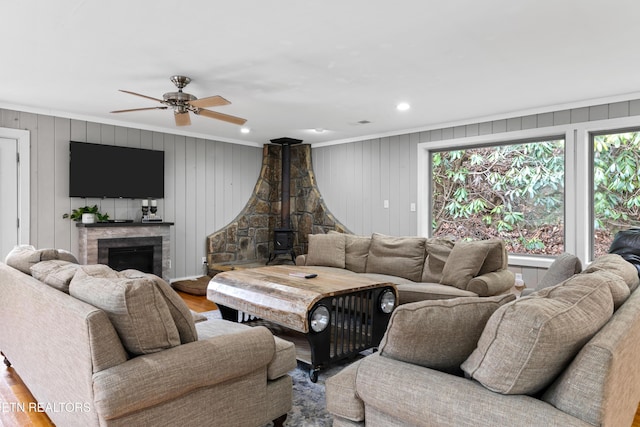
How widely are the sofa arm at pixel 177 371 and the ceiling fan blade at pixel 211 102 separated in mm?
2049

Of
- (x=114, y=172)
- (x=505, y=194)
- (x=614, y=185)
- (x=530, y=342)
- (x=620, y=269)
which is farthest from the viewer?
(x=114, y=172)

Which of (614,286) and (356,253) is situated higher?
(614,286)

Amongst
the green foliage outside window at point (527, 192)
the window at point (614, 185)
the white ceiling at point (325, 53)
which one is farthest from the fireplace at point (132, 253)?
the window at point (614, 185)

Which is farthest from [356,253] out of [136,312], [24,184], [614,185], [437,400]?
[24,184]

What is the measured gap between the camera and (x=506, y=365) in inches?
45.6

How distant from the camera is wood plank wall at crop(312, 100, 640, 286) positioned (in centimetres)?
504

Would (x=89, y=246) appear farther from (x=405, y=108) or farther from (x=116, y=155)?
(x=405, y=108)

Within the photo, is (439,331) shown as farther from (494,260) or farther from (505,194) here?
A: (505,194)

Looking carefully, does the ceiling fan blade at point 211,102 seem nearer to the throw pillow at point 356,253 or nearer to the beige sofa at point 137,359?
the beige sofa at point 137,359

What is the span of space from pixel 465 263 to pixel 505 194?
193 centimetres

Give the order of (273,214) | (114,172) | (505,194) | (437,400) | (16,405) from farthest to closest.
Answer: (273,214)
(114,172)
(505,194)
(16,405)
(437,400)

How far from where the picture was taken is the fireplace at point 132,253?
5172 millimetres

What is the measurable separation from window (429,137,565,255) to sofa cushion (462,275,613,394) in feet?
13.3

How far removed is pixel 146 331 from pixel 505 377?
1.29 m
